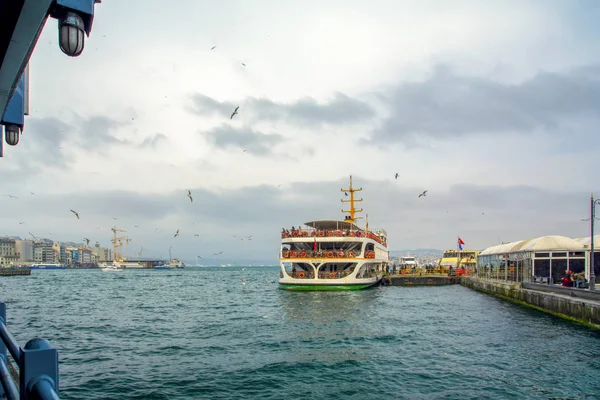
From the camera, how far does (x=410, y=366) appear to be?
13922mm

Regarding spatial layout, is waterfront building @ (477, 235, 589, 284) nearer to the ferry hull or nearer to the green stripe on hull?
the green stripe on hull

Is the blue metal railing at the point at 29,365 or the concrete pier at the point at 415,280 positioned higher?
the blue metal railing at the point at 29,365

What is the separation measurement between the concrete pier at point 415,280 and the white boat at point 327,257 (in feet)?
31.5

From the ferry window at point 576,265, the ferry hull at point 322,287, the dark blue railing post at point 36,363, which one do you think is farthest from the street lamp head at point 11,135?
the ferry window at point 576,265

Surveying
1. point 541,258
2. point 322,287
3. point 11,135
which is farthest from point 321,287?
point 11,135

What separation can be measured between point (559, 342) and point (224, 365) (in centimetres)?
1266

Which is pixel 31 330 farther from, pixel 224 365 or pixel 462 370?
pixel 462 370

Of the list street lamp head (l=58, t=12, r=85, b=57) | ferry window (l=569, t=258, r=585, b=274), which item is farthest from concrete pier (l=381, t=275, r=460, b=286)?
street lamp head (l=58, t=12, r=85, b=57)

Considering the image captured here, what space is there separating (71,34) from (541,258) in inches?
1264

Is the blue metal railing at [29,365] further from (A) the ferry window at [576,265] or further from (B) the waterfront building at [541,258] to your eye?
(A) the ferry window at [576,265]

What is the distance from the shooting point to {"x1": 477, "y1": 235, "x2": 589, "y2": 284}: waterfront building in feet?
95.7

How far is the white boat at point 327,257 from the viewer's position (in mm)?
39094

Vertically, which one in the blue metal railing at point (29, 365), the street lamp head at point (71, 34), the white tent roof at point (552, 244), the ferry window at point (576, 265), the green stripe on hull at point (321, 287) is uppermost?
the street lamp head at point (71, 34)

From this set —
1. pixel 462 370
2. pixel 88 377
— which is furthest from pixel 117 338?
pixel 462 370
